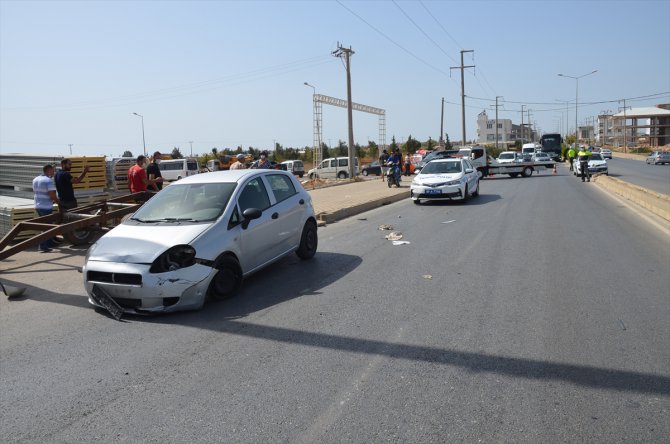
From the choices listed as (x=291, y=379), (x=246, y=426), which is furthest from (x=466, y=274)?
(x=246, y=426)

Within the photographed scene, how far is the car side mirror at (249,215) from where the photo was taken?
7.14m

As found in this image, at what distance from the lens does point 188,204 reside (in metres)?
7.44

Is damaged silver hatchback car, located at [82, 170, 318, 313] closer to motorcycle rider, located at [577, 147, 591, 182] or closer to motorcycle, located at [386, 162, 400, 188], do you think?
motorcycle, located at [386, 162, 400, 188]

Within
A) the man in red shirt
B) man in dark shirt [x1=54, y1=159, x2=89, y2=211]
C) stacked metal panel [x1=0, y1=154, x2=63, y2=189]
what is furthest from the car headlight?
stacked metal panel [x1=0, y1=154, x2=63, y2=189]

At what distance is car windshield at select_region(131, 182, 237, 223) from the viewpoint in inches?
280

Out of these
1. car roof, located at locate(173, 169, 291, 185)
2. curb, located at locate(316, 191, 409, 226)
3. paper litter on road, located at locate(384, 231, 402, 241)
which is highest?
car roof, located at locate(173, 169, 291, 185)

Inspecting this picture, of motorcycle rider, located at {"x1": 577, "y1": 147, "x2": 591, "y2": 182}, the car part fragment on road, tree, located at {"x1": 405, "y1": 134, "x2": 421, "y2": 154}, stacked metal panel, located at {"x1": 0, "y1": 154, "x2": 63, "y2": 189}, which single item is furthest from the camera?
tree, located at {"x1": 405, "y1": 134, "x2": 421, "y2": 154}

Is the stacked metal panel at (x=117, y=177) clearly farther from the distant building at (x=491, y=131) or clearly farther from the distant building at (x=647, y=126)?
the distant building at (x=491, y=131)

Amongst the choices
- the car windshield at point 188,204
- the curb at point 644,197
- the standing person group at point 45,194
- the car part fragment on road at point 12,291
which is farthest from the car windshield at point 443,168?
the car part fragment on road at point 12,291

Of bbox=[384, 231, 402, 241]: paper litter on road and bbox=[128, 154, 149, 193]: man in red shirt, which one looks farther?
bbox=[128, 154, 149, 193]: man in red shirt

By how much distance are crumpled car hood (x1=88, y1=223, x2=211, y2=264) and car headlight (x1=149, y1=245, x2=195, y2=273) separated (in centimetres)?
5

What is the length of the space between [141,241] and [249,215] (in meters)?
1.39

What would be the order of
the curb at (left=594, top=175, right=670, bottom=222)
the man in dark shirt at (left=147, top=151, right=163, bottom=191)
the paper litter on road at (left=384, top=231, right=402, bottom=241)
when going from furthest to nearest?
the curb at (left=594, top=175, right=670, bottom=222)
the man in dark shirt at (left=147, top=151, right=163, bottom=191)
the paper litter on road at (left=384, top=231, right=402, bottom=241)

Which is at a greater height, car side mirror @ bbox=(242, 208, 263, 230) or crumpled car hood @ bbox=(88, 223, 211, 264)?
car side mirror @ bbox=(242, 208, 263, 230)
